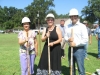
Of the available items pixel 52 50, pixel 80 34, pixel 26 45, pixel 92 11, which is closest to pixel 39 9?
pixel 92 11

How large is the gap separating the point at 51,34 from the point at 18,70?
3.73 m

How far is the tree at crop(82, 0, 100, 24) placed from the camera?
82900 millimetres

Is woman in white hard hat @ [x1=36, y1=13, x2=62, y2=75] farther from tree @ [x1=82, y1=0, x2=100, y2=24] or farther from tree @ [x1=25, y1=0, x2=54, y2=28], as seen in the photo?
tree @ [x1=25, y1=0, x2=54, y2=28]

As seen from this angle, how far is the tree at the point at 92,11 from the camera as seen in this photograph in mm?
82900

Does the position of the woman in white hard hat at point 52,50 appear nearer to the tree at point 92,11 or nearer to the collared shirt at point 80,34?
the collared shirt at point 80,34

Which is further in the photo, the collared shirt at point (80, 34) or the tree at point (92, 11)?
the tree at point (92, 11)

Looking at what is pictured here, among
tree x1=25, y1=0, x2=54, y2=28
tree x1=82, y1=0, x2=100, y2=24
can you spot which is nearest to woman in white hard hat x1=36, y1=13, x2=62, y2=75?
tree x1=82, y1=0, x2=100, y2=24

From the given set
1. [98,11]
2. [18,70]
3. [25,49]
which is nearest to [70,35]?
[25,49]

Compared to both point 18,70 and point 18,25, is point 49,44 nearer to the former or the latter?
point 18,70

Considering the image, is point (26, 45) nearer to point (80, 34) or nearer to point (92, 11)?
point (80, 34)

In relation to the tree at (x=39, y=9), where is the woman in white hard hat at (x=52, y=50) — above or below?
below

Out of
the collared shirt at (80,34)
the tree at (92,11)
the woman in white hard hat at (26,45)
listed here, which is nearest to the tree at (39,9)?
the tree at (92,11)

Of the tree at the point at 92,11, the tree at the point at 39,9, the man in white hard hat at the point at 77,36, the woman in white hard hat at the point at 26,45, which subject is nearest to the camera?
the man in white hard hat at the point at 77,36

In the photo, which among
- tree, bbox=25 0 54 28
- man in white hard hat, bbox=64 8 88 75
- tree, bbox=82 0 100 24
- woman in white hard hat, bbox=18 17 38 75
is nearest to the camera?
man in white hard hat, bbox=64 8 88 75
